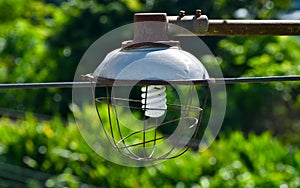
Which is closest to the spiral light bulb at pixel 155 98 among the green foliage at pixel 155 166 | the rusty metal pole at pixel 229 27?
the rusty metal pole at pixel 229 27

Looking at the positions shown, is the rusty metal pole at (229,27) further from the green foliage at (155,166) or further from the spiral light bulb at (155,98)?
the green foliage at (155,166)

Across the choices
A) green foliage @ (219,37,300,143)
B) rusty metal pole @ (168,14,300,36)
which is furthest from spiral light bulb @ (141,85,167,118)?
green foliage @ (219,37,300,143)

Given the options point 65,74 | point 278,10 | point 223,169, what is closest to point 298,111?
point 278,10

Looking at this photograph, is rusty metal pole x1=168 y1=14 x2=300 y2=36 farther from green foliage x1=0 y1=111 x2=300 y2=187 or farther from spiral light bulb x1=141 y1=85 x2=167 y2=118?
green foliage x1=0 y1=111 x2=300 y2=187

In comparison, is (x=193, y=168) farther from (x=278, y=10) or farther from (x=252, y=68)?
(x=278, y=10)

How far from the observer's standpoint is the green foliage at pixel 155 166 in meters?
5.55

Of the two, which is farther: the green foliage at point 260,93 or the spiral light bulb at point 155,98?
the green foliage at point 260,93

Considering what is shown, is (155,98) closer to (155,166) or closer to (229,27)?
(229,27)

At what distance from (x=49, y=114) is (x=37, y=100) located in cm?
25

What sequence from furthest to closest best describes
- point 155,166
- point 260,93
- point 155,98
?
point 260,93 → point 155,166 → point 155,98

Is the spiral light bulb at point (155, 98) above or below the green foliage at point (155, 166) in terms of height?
above

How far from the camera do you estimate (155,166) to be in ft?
18.9

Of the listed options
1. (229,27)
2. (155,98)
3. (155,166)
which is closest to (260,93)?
(155,166)

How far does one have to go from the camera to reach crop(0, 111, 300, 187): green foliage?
5.55 meters
